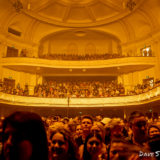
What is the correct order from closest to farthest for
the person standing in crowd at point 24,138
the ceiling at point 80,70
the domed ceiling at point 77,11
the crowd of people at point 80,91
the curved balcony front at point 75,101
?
1. the person standing in crowd at point 24,138
2. the curved balcony front at point 75,101
3. the crowd of people at point 80,91
4. the ceiling at point 80,70
5. the domed ceiling at point 77,11

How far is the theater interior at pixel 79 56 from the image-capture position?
15.9 m

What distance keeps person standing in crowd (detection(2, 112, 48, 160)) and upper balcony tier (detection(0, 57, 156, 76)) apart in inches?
682

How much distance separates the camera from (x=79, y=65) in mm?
18734

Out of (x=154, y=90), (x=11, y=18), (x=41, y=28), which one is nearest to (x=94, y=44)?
(x=41, y=28)

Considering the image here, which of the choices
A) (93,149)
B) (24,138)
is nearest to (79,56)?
(93,149)

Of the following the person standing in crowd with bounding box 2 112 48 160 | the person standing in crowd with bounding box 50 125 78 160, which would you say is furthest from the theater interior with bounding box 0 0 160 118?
the person standing in crowd with bounding box 2 112 48 160

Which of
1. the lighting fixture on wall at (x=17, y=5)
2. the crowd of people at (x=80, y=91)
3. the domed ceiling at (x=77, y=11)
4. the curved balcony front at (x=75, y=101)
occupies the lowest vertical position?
the curved balcony front at (x=75, y=101)

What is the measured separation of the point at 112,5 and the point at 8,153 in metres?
21.1

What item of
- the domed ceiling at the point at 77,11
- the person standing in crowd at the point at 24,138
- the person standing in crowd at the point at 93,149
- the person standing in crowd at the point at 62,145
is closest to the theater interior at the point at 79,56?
the domed ceiling at the point at 77,11

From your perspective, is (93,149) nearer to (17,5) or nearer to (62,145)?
(62,145)

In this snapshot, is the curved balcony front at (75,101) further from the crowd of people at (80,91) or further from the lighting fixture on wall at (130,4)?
the lighting fixture on wall at (130,4)

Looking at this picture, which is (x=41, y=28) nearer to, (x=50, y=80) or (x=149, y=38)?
(x=50, y=80)

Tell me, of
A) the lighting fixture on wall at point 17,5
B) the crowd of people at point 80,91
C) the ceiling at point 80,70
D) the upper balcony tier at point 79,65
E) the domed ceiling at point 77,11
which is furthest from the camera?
the domed ceiling at point 77,11

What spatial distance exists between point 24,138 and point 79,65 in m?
17.6
